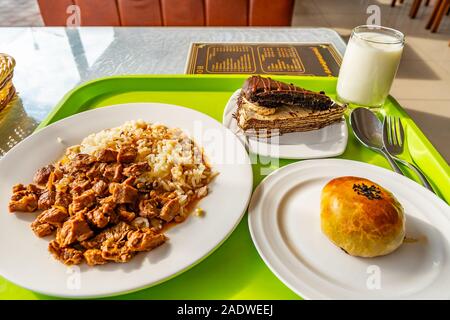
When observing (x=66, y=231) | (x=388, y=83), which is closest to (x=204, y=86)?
(x=388, y=83)

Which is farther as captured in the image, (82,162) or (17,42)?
(17,42)

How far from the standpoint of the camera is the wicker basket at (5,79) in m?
1.55

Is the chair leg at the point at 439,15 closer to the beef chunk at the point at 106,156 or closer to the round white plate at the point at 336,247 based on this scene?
the round white plate at the point at 336,247

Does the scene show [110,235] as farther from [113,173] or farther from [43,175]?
[43,175]

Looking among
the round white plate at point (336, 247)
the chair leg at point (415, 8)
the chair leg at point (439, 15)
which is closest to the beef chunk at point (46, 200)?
the round white plate at point (336, 247)

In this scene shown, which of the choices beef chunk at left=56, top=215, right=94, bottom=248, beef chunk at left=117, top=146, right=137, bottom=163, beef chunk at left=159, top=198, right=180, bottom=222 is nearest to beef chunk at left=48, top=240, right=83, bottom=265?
beef chunk at left=56, top=215, right=94, bottom=248

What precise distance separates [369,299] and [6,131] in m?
1.72

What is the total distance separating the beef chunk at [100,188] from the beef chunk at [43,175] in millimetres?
198

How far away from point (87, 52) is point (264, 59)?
1279 mm

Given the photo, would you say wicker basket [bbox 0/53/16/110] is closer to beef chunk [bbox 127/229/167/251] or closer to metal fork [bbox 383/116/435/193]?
beef chunk [bbox 127/229/167/251]

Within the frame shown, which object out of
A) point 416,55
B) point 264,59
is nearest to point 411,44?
point 416,55

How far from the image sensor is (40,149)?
1267 millimetres

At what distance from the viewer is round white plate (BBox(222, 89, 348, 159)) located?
1.33 meters

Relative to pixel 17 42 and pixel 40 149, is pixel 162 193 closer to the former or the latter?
pixel 40 149
